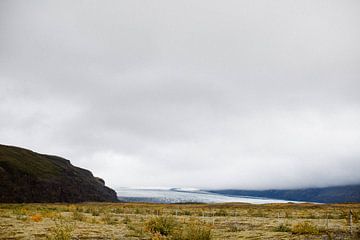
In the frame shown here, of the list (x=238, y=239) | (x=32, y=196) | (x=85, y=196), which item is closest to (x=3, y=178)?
(x=32, y=196)

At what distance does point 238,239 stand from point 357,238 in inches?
199

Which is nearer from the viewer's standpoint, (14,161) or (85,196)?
(14,161)

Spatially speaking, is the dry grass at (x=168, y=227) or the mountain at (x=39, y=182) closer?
the dry grass at (x=168, y=227)

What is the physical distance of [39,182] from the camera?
123 metres

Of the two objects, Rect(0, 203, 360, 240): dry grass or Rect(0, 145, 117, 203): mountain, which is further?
Rect(0, 145, 117, 203): mountain

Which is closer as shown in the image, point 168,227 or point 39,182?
point 168,227

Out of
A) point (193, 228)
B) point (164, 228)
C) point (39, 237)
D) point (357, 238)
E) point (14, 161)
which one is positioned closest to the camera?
point (357, 238)

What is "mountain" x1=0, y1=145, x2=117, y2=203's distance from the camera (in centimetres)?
11125

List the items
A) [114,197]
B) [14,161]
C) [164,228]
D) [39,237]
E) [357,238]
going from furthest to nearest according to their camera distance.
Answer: [114,197]
[14,161]
[164,228]
[39,237]
[357,238]

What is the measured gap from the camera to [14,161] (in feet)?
408

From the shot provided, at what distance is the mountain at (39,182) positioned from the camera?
111250 mm

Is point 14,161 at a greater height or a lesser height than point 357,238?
greater

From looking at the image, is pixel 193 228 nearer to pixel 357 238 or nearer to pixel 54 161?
pixel 357 238

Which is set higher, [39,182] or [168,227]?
[39,182]
